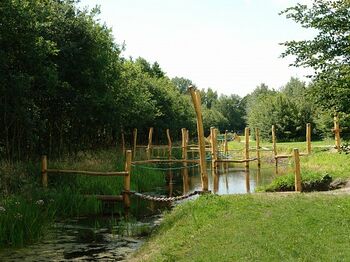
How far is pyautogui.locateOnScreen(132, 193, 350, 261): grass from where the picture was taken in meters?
6.23

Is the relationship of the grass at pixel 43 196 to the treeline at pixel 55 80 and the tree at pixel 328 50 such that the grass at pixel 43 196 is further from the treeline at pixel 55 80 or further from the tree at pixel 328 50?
the tree at pixel 328 50

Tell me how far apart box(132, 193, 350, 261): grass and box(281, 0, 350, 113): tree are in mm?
2071

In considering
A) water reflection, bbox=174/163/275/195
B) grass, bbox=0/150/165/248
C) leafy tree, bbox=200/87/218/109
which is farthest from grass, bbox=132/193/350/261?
leafy tree, bbox=200/87/218/109

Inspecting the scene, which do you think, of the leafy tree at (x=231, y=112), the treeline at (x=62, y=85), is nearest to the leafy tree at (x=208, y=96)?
the leafy tree at (x=231, y=112)

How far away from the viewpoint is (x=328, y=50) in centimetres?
793

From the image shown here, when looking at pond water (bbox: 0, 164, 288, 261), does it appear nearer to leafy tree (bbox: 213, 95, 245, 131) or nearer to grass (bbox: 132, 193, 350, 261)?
grass (bbox: 132, 193, 350, 261)

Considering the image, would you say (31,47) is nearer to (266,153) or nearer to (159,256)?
(159,256)

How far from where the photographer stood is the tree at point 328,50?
23.8 ft

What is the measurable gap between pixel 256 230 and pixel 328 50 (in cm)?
342

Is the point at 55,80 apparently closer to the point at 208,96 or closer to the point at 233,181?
the point at 233,181

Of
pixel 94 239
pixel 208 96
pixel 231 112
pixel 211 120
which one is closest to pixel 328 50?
pixel 94 239

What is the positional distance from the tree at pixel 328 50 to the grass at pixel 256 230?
6.80 feet

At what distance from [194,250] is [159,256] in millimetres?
646

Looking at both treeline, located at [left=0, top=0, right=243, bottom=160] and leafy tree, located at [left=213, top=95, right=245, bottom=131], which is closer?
treeline, located at [left=0, top=0, right=243, bottom=160]
